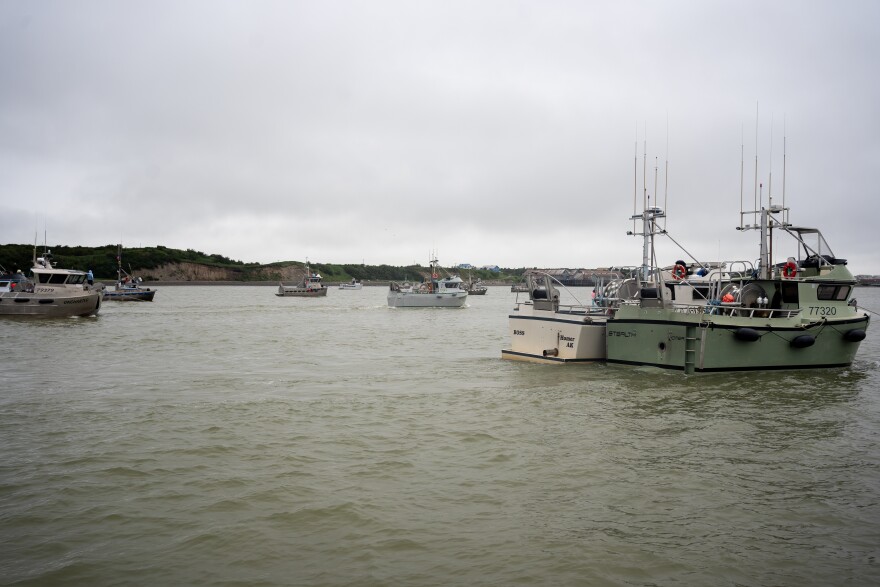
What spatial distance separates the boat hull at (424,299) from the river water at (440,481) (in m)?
53.3

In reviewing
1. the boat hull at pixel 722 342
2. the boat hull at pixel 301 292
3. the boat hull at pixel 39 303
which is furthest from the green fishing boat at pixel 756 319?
the boat hull at pixel 301 292

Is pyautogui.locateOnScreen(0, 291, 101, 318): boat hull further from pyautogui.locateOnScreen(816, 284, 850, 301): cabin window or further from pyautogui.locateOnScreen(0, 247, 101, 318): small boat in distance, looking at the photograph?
pyautogui.locateOnScreen(816, 284, 850, 301): cabin window

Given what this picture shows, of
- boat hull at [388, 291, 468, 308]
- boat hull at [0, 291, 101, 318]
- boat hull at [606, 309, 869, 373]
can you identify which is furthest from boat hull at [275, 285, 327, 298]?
boat hull at [606, 309, 869, 373]

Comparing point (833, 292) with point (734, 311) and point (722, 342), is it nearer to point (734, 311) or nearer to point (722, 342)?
point (734, 311)

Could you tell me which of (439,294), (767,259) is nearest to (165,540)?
(767,259)

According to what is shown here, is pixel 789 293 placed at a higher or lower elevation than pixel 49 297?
higher

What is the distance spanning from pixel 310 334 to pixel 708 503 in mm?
30167

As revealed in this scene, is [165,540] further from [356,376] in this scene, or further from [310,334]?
[310,334]

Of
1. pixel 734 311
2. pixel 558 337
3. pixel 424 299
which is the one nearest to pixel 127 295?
pixel 424 299

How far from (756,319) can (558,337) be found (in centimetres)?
603

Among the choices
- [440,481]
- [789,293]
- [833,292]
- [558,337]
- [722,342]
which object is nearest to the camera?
[440,481]

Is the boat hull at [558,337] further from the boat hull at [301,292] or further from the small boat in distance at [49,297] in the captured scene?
the boat hull at [301,292]

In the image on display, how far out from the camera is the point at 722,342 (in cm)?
1784

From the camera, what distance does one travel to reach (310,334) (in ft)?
117
